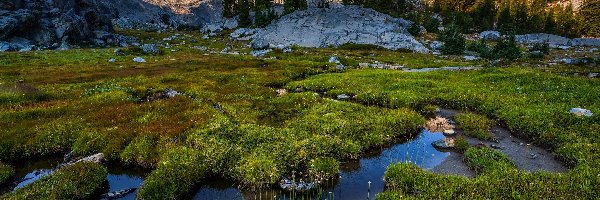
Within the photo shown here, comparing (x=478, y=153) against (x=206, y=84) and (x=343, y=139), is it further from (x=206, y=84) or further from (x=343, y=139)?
(x=206, y=84)

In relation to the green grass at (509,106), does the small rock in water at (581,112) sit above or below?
above

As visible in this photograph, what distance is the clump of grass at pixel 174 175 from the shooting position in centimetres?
1452

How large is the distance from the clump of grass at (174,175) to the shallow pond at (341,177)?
2.04ft

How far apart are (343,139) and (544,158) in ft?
32.5

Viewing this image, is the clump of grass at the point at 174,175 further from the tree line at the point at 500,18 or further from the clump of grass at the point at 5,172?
the tree line at the point at 500,18

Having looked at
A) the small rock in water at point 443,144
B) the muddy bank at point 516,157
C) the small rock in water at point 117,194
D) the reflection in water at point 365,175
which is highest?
the muddy bank at point 516,157

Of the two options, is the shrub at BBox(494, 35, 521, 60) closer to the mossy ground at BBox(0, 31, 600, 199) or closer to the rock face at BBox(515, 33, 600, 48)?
the mossy ground at BBox(0, 31, 600, 199)

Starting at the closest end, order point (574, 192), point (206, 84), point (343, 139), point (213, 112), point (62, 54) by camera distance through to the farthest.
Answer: point (574, 192) → point (343, 139) → point (213, 112) → point (206, 84) → point (62, 54)

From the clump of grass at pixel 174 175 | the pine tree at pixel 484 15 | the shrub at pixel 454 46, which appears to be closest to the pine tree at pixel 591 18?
the pine tree at pixel 484 15

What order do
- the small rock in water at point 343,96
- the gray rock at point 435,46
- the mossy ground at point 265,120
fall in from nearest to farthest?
the mossy ground at point 265,120
the small rock in water at point 343,96
the gray rock at point 435,46

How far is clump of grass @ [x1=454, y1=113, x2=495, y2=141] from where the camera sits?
21.8 m

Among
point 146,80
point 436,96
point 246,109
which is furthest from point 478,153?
point 146,80

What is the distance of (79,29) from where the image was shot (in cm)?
9469

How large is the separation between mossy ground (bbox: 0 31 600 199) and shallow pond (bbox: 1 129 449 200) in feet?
1.96
